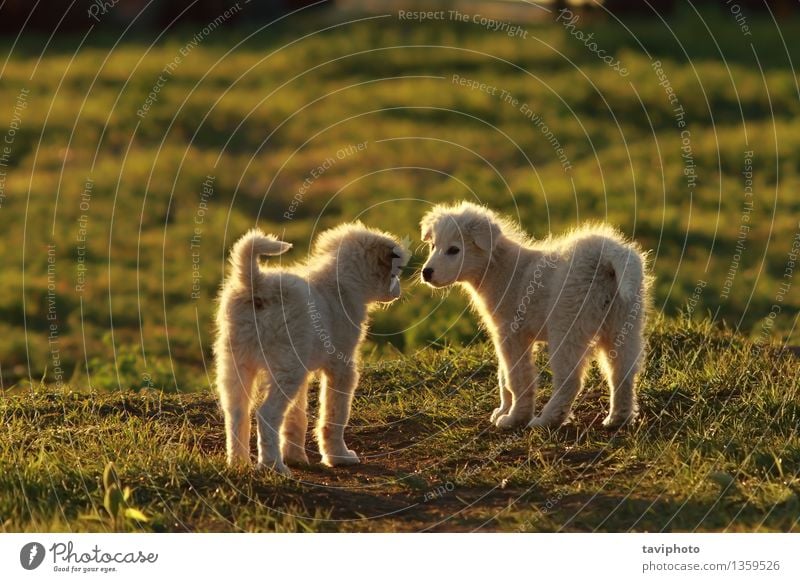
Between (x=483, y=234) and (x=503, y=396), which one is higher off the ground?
(x=483, y=234)

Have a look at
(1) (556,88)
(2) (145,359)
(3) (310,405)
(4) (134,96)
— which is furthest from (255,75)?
(3) (310,405)

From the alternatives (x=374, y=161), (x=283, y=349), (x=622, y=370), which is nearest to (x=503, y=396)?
(x=622, y=370)

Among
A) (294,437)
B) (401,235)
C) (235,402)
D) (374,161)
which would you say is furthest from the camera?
(374,161)

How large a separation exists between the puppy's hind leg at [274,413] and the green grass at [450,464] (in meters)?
0.13

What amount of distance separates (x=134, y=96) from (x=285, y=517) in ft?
84.3

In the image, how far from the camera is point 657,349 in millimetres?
11469

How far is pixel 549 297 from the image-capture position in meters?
9.68

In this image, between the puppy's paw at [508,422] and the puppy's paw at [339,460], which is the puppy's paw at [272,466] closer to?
the puppy's paw at [339,460]

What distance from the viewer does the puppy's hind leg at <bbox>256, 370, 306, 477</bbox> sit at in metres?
8.20

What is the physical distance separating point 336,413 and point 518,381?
1727mm

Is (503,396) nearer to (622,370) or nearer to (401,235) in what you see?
(622,370)

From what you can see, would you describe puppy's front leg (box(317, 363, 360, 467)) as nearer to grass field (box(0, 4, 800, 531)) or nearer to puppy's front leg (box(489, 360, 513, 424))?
grass field (box(0, 4, 800, 531))
